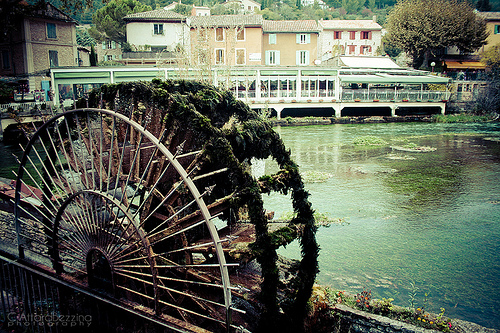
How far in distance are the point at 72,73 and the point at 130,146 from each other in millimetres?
24921

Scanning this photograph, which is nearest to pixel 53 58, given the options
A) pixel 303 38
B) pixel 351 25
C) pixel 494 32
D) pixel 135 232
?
pixel 303 38

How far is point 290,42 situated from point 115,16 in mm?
27373

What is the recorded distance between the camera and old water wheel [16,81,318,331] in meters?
4.49

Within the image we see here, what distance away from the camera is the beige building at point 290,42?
44781 mm

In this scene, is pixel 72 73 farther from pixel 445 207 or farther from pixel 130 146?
pixel 445 207

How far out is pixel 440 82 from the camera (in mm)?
35750

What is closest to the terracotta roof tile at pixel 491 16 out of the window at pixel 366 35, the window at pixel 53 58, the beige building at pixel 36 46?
the window at pixel 366 35

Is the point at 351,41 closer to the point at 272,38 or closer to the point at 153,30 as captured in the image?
the point at 272,38

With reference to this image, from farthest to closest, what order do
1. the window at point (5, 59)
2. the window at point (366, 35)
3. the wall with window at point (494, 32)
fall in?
the window at point (366, 35)
the wall with window at point (494, 32)
the window at point (5, 59)

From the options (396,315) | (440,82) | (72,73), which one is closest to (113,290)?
(396,315)

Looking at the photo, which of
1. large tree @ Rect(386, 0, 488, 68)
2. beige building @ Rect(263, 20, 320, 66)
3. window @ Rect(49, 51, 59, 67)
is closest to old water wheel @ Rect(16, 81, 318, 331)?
window @ Rect(49, 51, 59, 67)

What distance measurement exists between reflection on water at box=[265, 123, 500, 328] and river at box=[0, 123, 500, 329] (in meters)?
0.02

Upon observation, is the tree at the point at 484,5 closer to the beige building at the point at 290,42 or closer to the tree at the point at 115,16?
the beige building at the point at 290,42

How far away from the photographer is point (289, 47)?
45.5 meters
